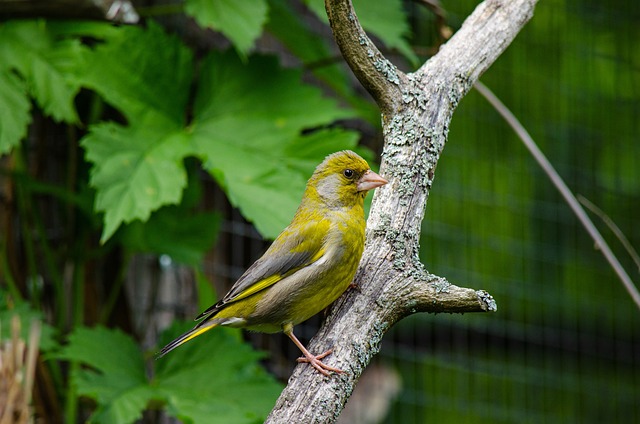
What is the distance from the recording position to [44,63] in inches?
141

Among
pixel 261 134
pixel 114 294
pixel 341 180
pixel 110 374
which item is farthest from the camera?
pixel 114 294

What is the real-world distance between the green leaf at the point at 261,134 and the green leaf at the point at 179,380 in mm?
629

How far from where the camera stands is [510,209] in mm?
6484

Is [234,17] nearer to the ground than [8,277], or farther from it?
farther from it

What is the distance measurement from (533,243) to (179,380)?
3709mm

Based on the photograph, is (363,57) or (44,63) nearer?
(363,57)

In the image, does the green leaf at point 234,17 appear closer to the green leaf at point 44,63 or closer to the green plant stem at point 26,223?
the green leaf at point 44,63

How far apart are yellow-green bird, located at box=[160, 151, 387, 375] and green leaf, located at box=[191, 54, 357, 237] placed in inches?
11.5

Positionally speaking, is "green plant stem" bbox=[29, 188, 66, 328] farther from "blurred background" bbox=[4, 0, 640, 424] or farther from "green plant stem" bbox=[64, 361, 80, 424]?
"blurred background" bbox=[4, 0, 640, 424]

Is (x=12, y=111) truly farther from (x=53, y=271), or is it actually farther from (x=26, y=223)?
(x=53, y=271)

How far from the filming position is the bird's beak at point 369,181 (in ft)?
9.07

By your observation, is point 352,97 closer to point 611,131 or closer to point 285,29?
point 285,29

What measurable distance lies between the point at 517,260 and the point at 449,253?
63cm

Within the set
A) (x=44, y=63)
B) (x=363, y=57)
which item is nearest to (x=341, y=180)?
(x=363, y=57)
